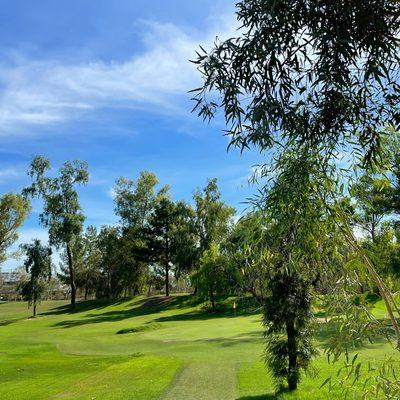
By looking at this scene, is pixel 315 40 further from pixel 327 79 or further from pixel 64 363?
pixel 64 363

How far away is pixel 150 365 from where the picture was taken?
58.1 ft

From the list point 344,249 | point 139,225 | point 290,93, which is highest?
point 139,225

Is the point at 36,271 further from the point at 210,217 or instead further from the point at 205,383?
the point at 205,383

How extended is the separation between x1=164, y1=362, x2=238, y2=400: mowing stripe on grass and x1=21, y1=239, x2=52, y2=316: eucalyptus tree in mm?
38461

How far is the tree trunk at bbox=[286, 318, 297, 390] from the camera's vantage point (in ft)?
36.7

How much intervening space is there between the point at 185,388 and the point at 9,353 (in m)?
15.5

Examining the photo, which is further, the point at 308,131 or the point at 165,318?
the point at 165,318

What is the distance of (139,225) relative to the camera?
64250mm

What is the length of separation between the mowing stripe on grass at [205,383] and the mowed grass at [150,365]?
0.03 m

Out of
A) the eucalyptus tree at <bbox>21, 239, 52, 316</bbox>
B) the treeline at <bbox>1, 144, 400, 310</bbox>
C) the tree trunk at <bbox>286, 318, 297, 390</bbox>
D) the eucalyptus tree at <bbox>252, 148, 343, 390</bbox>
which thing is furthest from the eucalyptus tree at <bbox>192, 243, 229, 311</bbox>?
the eucalyptus tree at <bbox>252, 148, 343, 390</bbox>

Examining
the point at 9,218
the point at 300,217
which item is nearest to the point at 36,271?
the point at 9,218

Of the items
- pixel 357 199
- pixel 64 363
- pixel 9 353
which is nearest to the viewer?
pixel 357 199

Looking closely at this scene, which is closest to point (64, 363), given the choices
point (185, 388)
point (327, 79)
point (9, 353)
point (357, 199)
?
point (9, 353)

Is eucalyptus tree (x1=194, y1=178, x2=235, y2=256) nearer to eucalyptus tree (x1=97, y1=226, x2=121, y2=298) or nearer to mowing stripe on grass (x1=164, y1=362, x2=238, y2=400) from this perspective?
eucalyptus tree (x1=97, y1=226, x2=121, y2=298)
